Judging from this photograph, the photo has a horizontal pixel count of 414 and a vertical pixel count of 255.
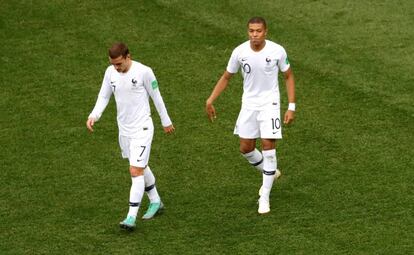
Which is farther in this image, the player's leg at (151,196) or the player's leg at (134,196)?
the player's leg at (151,196)

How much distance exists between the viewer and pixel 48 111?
18.1 m

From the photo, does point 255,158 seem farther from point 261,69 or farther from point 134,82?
point 134,82

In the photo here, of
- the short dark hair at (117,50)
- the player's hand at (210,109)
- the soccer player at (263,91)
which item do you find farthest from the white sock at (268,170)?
the short dark hair at (117,50)

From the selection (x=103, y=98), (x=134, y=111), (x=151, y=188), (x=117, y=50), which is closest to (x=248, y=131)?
(x=151, y=188)

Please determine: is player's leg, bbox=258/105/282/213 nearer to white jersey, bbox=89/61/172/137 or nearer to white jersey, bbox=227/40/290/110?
white jersey, bbox=227/40/290/110

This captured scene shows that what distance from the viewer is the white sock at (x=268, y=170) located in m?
14.6

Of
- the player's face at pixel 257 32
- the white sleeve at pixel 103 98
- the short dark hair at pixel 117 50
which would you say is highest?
the player's face at pixel 257 32

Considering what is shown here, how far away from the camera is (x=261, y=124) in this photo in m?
14.5

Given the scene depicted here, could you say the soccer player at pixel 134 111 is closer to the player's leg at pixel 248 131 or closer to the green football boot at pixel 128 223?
the green football boot at pixel 128 223

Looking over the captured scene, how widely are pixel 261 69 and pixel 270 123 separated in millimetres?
700

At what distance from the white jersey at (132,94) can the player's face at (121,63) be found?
3.3 inches

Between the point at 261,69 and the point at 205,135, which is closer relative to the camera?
the point at 261,69

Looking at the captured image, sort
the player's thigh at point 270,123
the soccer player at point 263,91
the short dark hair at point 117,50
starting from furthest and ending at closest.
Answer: the player's thigh at point 270,123 → the soccer player at point 263,91 → the short dark hair at point 117,50

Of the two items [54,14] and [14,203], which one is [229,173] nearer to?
[14,203]
